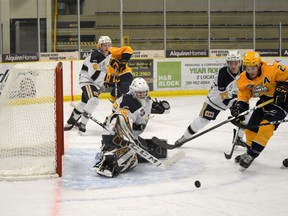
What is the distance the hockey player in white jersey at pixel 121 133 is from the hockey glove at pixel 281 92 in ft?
3.23

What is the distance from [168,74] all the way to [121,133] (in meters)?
6.48

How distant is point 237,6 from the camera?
1169 centimetres

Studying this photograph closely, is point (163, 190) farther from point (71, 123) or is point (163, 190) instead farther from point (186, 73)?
point (186, 73)

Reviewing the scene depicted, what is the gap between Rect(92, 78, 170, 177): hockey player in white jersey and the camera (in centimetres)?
464

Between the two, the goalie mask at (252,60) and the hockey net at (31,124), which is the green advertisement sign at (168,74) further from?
the goalie mask at (252,60)

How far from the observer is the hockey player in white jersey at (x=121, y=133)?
4.64 metres

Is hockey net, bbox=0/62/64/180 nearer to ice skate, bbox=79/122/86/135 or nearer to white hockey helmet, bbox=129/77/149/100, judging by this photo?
white hockey helmet, bbox=129/77/149/100

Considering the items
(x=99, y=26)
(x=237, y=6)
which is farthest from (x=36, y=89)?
(x=237, y=6)

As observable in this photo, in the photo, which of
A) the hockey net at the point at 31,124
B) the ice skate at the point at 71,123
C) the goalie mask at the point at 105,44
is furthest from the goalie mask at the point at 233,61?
the ice skate at the point at 71,123

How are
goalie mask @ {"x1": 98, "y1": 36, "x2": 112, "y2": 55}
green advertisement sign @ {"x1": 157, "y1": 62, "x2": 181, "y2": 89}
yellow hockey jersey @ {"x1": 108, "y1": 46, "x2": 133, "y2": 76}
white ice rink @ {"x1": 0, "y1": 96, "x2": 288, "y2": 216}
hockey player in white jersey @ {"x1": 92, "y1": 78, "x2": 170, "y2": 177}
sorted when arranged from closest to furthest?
white ice rink @ {"x1": 0, "y1": 96, "x2": 288, "y2": 216} < hockey player in white jersey @ {"x1": 92, "y1": 78, "x2": 170, "y2": 177} < yellow hockey jersey @ {"x1": 108, "y1": 46, "x2": 133, "y2": 76} < goalie mask @ {"x1": 98, "y1": 36, "x2": 112, "y2": 55} < green advertisement sign @ {"x1": 157, "y1": 62, "x2": 181, "y2": 89}

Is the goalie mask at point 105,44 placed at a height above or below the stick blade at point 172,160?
above

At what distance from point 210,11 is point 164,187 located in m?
7.49

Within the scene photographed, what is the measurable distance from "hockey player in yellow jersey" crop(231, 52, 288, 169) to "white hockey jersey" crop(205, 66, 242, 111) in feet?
2.34

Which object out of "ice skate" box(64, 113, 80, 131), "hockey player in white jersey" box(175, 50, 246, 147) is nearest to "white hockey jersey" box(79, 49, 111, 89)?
"ice skate" box(64, 113, 80, 131)
